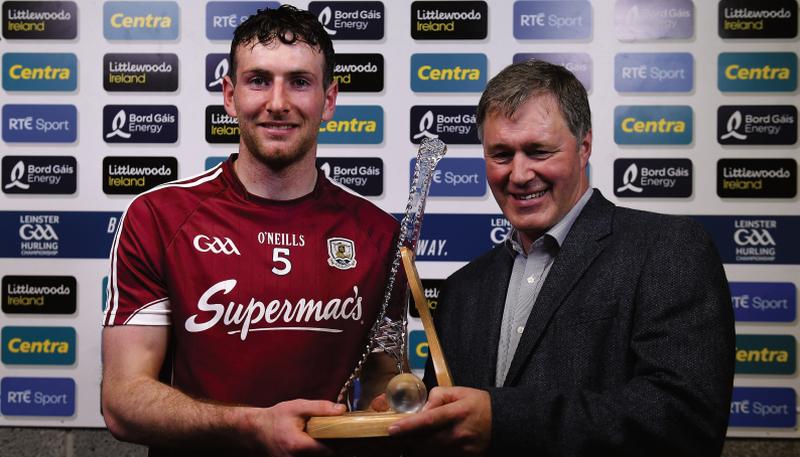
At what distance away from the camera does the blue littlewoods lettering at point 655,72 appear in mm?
2141

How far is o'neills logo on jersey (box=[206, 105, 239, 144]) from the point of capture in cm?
218

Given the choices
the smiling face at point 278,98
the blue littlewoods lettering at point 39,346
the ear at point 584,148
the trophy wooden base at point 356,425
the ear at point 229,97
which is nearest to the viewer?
the trophy wooden base at point 356,425

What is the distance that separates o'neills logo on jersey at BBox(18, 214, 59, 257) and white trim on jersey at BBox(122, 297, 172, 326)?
3.07ft

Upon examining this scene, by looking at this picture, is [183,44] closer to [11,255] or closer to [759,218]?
[11,255]

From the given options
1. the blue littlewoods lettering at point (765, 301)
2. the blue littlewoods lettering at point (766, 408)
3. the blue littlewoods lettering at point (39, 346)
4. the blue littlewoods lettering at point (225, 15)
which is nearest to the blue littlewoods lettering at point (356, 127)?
the blue littlewoods lettering at point (225, 15)

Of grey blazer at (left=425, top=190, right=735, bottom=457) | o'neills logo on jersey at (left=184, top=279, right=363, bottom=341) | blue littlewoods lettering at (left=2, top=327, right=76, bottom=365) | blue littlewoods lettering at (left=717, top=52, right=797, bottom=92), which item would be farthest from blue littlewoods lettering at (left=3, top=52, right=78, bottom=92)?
blue littlewoods lettering at (left=717, top=52, right=797, bottom=92)

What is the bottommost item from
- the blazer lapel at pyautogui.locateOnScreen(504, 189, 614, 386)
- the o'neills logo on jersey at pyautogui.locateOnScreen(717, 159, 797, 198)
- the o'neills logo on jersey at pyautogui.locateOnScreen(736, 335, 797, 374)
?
the o'neills logo on jersey at pyautogui.locateOnScreen(736, 335, 797, 374)

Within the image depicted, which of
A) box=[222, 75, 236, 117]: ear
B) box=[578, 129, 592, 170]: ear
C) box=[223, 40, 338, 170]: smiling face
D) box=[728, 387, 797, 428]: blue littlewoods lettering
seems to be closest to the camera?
box=[578, 129, 592, 170]: ear

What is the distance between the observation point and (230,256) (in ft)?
4.87

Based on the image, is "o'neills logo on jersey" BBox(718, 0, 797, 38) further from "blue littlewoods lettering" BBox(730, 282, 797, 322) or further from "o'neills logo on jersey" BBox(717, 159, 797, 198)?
"blue littlewoods lettering" BBox(730, 282, 797, 322)

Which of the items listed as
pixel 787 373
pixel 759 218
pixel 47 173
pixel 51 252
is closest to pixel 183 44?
pixel 47 173

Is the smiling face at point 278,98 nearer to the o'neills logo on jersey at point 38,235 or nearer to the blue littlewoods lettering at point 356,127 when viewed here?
the blue littlewoods lettering at point 356,127

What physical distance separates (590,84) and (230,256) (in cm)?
123

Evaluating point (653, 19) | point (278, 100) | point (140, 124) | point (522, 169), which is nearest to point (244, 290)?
point (278, 100)
